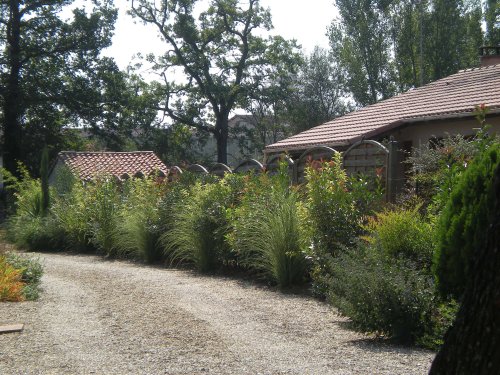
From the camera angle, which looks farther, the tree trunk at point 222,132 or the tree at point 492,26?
the tree trunk at point 222,132

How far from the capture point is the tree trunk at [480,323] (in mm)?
2861

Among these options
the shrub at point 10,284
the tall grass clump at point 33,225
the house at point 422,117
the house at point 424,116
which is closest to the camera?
the shrub at point 10,284

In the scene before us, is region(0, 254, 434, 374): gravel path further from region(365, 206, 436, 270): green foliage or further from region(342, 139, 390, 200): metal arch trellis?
region(342, 139, 390, 200): metal arch trellis

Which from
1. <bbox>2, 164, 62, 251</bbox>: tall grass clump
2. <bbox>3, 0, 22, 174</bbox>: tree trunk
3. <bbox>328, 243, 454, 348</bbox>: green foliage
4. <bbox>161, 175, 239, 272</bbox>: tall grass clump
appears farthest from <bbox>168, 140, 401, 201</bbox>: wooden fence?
<bbox>3, 0, 22, 174</bbox>: tree trunk

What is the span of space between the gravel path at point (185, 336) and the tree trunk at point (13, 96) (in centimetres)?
3052

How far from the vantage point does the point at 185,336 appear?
285 inches

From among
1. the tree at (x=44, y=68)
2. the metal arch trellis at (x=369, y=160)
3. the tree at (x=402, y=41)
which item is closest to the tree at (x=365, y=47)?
the tree at (x=402, y=41)

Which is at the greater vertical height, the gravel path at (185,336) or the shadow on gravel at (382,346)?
the gravel path at (185,336)

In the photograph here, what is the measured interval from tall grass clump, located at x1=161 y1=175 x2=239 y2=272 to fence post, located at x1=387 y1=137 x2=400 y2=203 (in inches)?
115

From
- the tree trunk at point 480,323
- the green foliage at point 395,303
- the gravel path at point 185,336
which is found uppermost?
the tree trunk at point 480,323

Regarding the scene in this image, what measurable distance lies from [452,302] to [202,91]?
132ft

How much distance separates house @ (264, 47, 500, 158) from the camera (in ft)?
56.0

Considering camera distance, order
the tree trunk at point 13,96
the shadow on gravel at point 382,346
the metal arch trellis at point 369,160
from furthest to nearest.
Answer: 1. the tree trunk at point 13,96
2. the metal arch trellis at point 369,160
3. the shadow on gravel at point 382,346

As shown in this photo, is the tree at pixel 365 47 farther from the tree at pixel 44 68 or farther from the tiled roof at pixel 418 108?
the tiled roof at pixel 418 108
